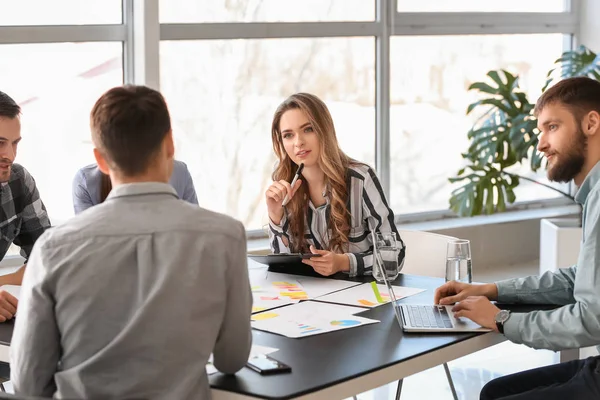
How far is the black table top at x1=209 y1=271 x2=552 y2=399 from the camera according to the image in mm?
1921

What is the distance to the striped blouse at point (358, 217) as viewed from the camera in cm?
332

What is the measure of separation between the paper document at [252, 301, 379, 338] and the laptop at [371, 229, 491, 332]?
91 mm

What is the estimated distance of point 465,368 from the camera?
4.39 m

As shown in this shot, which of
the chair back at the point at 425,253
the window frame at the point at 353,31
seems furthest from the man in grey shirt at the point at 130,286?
the window frame at the point at 353,31

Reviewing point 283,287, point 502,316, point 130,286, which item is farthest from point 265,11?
point 130,286

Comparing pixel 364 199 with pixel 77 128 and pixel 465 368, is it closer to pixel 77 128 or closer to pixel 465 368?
pixel 465 368

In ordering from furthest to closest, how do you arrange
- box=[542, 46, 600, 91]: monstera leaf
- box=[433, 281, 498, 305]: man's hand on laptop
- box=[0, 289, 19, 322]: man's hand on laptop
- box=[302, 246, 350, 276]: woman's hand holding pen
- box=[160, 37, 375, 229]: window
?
box=[542, 46, 600, 91]: monstera leaf → box=[160, 37, 375, 229]: window → box=[302, 246, 350, 276]: woman's hand holding pen → box=[433, 281, 498, 305]: man's hand on laptop → box=[0, 289, 19, 322]: man's hand on laptop

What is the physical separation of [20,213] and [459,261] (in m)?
1.50

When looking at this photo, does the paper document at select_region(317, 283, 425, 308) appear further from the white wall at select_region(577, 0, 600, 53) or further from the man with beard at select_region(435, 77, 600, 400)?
the white wall at select_region(577, 0, 600, 53)

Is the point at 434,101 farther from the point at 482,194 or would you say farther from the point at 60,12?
the point at 60,12

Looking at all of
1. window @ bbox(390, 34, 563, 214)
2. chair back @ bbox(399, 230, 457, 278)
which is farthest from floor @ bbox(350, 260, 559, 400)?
window @ bbox(390, 34, 563, 214)

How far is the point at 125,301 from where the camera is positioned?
1.81m

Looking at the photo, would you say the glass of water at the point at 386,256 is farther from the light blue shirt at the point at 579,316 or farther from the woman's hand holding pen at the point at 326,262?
the light blue shirt at the point at 579,316

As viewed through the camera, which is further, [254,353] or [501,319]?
[501,319]
